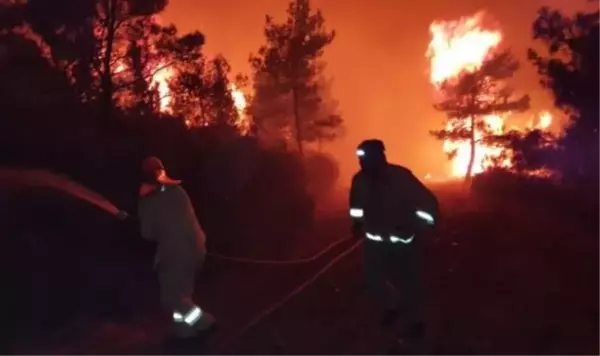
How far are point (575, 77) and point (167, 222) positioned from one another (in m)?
15.9

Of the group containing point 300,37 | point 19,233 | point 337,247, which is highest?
point 300,37

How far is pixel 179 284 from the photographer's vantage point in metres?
8.41

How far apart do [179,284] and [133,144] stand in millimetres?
5784

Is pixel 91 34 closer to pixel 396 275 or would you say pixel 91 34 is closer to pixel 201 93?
pixel 201 93

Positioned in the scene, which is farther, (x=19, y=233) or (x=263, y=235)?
(x=263, y=235)

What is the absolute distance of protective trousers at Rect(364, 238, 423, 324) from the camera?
8078 millimetres

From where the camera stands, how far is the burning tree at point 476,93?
47.4 metres

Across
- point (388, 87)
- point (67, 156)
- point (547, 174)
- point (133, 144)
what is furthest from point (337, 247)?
point (388, 87)

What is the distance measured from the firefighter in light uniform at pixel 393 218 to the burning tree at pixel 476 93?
38.8 m

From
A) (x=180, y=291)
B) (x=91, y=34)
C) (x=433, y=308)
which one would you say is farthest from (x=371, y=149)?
(x=91, y=34)

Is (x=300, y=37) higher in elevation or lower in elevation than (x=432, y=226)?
higher

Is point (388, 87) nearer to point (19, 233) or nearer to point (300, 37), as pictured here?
point (300, 37)

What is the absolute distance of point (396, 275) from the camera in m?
8.23

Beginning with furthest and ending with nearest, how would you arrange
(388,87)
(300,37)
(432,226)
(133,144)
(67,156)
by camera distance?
1. (388,87)
2. (300,37)
3. (133,144)
4. (67,156)
5. (432,226)
